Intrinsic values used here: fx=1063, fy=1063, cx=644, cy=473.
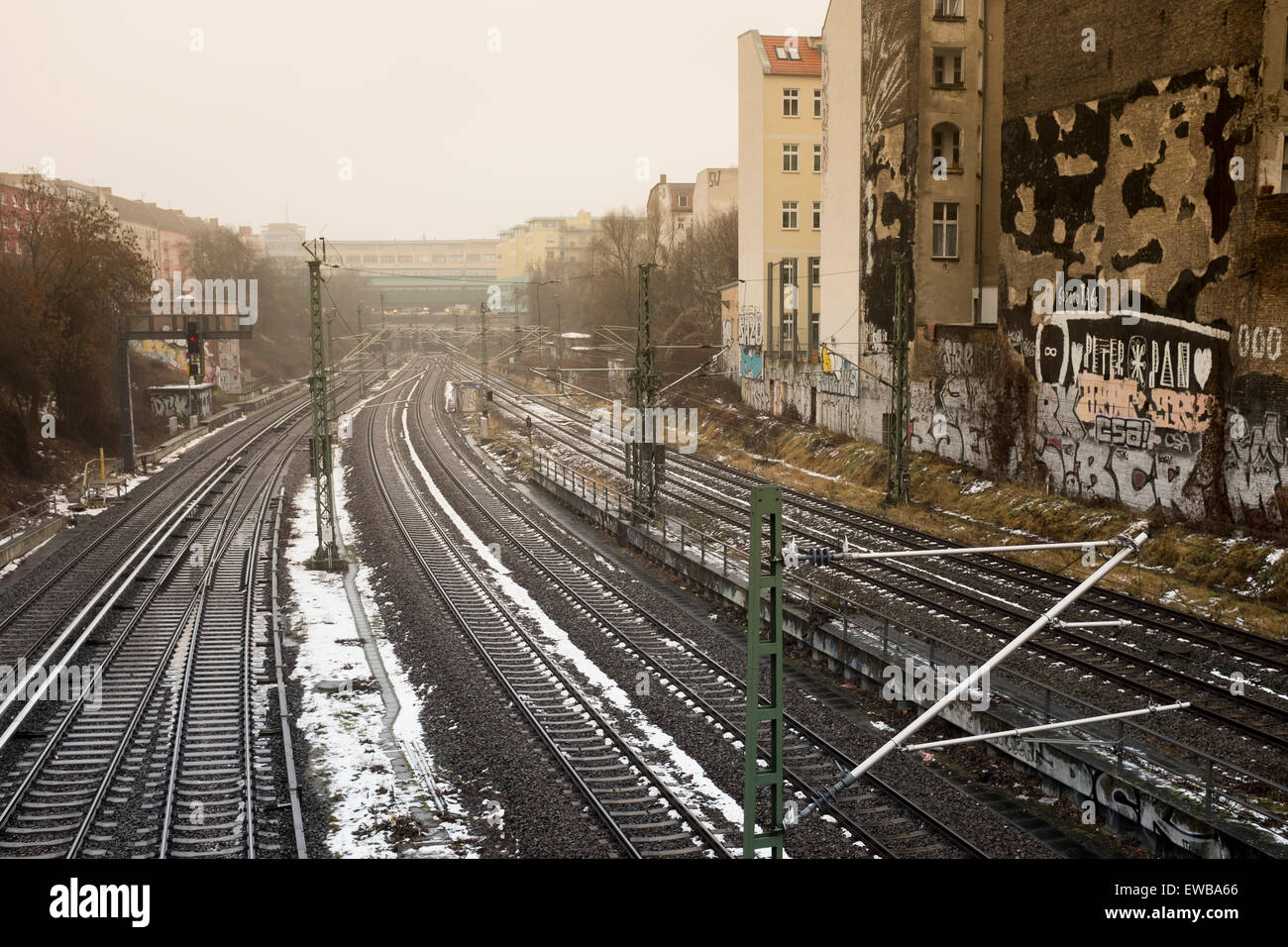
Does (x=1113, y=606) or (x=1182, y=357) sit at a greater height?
(x=1182, y=357)

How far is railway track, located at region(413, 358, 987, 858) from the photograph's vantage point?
1087 cm

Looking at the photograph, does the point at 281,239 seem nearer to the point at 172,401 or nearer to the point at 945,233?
the point at 172,401

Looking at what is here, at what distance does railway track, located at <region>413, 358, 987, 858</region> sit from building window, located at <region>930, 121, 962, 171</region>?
18.5 meters

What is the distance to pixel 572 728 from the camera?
1441 centimetres

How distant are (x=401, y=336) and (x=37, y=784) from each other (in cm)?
13083

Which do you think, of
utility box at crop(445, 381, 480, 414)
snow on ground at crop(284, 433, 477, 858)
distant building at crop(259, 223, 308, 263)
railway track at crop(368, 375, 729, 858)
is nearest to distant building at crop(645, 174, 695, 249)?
utility box at crop(445, 381, 480, 414)

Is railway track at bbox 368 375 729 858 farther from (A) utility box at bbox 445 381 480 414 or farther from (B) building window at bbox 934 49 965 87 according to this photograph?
(A) utility box at bbox 445 381 480 414

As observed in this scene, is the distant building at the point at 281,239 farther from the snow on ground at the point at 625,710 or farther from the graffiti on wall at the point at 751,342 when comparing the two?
the snow on ground at the point at 625,710

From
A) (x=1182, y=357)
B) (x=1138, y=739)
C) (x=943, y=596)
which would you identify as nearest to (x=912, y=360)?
(x=1182, y=357)

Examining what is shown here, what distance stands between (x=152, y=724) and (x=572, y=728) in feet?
19.3

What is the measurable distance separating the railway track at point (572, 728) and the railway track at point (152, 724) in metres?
3.31

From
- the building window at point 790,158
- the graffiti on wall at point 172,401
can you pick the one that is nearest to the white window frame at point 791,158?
the building window at point 790,158

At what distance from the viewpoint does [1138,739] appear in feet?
42.2
